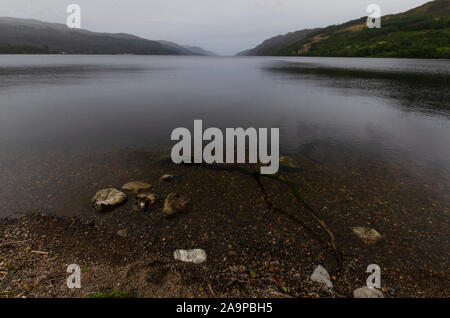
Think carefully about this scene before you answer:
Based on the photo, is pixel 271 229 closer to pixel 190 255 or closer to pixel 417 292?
pixel 190 255

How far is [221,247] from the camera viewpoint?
9.65 m

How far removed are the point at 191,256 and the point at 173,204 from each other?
3823 mm

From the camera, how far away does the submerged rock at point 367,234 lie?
10.0 meters

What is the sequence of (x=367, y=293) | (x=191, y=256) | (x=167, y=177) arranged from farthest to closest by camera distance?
(x=167, y=177) → (x=191, y=256) → (x=367, y=293)

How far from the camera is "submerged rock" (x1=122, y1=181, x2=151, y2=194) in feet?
45.4

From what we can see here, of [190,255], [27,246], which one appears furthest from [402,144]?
[27,246]

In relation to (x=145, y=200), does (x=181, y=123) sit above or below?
above

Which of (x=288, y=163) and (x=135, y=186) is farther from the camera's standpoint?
(x=288, y=163)

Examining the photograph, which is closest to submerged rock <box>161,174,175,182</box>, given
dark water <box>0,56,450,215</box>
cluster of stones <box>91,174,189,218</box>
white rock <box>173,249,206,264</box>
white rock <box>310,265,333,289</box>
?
cluster of stones <box>91,174,189,218</box>

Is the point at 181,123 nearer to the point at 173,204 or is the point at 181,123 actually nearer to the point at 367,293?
the point at 173,204

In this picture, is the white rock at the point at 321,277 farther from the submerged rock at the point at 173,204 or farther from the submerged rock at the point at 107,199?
the submerged rock at the point at 107,199

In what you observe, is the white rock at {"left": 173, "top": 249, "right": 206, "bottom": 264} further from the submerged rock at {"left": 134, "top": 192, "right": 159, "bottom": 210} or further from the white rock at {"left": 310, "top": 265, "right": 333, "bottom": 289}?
the white rock at {"left": 310, "top": 265, "right": 333, "bottom": 289}

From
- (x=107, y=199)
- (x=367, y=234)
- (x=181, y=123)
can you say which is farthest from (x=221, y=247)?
(x=181, y=123)

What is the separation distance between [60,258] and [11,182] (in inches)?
395
